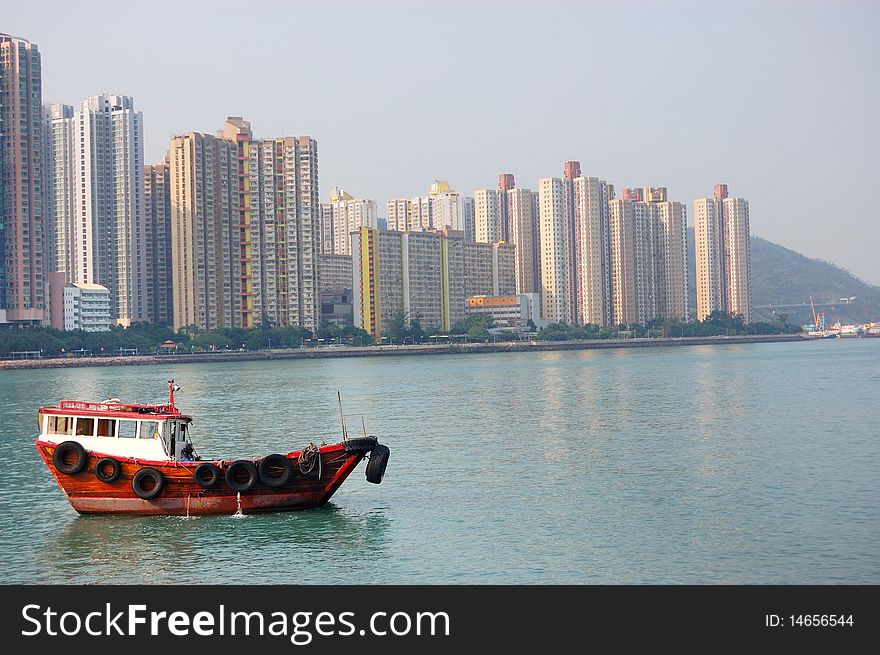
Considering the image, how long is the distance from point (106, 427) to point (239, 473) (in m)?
2.18

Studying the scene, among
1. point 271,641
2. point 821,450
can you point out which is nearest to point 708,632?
point 271,641

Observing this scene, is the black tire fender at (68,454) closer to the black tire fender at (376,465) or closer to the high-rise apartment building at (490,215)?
the black tire fender at (376,465)

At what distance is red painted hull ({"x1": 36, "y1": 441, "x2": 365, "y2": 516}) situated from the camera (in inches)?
682

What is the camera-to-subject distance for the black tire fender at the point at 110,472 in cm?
1731

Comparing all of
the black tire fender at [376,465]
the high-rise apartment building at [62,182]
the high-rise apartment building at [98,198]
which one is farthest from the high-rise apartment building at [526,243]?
the black tire fender at [376,465]

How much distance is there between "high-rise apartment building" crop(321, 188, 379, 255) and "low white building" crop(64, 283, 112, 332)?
166 ft

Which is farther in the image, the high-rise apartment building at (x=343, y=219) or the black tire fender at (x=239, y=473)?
the high-rise apartment building at (x=343, y=219)

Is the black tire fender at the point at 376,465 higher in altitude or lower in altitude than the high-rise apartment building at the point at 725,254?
lower

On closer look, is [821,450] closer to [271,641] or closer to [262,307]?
[271,641]

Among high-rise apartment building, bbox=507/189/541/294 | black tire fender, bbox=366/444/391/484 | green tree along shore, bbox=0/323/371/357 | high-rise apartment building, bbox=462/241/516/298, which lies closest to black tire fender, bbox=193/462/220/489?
black tire fender, bbox=366/444/391/484

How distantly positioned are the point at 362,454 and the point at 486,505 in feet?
8.77

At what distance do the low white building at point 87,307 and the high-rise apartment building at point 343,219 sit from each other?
50535mm

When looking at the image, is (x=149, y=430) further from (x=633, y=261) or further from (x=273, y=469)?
(x=633, y=261)

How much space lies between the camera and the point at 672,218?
14325 centimetres
